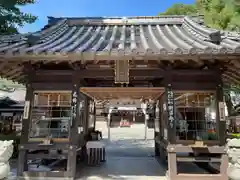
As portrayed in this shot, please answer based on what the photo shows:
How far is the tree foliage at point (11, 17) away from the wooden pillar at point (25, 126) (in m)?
4.49

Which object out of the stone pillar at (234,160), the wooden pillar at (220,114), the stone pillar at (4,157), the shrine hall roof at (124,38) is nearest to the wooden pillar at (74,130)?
the shrine hall roof at (124,38)

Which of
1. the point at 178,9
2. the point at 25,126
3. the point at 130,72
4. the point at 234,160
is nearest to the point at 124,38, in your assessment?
the point at 130,72

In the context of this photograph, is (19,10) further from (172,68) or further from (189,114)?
(189,114)

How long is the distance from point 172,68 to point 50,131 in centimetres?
422

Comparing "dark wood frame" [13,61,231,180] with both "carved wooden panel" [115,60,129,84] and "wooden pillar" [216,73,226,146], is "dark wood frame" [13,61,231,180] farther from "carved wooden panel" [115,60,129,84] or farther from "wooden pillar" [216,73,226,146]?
"carved wooden panel" [115,60,129,84]

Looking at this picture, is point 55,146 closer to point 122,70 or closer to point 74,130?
point 74,130

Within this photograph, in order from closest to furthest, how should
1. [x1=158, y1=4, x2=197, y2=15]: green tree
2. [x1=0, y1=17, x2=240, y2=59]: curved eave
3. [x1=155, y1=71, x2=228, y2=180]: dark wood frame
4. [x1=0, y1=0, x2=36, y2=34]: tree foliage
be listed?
[x1=0, y1=17, x2=240, y2=59]: curved eave, [x1=155, y1=71, x2=228, y2=180]: dark wood frame, [x1=0, y1=0, x2=36, y2=34]: tree foliage, [x1=158, y1=4, x2=197, y2=15]: green tree

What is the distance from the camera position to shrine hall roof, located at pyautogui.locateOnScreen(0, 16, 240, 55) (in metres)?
5.13

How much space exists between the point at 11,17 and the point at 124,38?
586 cm

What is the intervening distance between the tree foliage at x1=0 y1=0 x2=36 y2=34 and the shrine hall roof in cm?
189

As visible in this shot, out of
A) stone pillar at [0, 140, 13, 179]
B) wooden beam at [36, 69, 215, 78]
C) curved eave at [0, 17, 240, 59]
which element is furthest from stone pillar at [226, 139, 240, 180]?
stone pillar at [0, 140, 13, 179]

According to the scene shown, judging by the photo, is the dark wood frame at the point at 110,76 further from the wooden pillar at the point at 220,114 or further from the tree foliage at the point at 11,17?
the tree foliage at the point at 11,17

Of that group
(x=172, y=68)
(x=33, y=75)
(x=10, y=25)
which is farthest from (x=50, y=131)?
(x=10, y=25)

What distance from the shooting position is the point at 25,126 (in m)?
6.26
